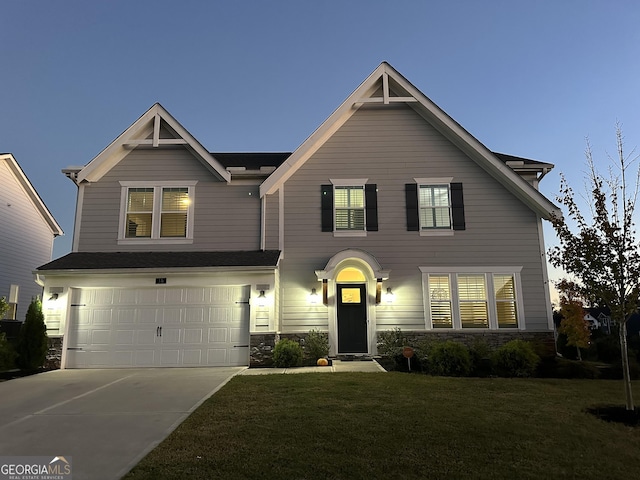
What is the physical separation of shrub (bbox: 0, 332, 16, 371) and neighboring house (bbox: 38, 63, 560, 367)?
3.95 feet

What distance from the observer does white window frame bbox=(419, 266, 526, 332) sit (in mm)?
12188

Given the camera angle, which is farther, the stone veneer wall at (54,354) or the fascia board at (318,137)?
the fascia board at (318,137)

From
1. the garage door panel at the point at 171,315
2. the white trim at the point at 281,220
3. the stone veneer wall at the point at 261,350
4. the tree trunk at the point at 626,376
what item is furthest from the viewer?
the white trim at the point at 281,220

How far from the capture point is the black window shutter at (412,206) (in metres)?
12.8

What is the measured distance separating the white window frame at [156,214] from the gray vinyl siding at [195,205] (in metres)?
0.11

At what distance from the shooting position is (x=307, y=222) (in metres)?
12.8

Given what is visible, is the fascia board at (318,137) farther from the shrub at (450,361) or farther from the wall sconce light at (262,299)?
the shrub at (450,361)

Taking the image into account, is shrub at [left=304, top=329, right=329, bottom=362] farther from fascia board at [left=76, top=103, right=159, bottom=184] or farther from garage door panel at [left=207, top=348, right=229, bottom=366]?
fascia board at [left=76, top=103, right=159, bottom=184]

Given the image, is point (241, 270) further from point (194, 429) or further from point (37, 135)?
point (37, 135)

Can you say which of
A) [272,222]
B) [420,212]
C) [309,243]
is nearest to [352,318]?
[309,243]

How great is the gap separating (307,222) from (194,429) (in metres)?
8.11

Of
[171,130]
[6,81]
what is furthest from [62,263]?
[6,81]

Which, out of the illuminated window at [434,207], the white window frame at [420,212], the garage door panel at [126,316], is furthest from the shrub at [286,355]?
the illuminated window at [434,207]

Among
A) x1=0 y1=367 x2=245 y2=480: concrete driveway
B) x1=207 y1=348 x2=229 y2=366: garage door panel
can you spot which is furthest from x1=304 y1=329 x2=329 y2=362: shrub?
x1=207 y1=348 x2=229 y2=366: garage door panel
